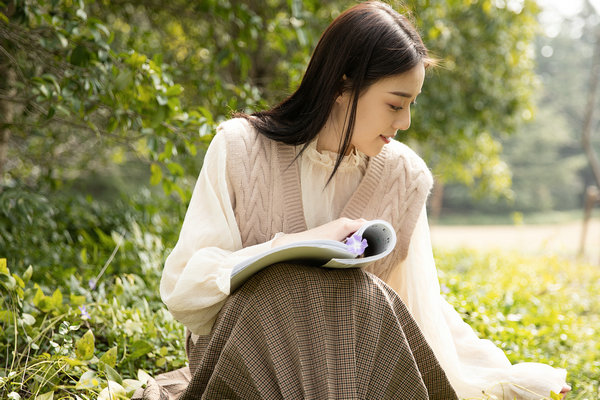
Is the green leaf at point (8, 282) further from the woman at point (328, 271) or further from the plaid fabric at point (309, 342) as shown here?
the plaid fabric at point (309, 342)

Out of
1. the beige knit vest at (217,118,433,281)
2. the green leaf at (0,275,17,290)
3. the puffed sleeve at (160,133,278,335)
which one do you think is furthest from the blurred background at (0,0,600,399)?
the beige knit vest at (217,118,433,281)

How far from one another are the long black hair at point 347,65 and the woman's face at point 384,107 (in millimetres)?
21

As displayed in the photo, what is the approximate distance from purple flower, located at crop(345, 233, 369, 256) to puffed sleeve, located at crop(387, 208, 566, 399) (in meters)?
0.50

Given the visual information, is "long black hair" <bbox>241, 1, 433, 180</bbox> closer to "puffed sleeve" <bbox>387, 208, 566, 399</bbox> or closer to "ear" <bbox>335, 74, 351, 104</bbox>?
"ear" <bbox>335, 74, 351, 104</bbox>

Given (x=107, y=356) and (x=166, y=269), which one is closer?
(x=166, y=269)

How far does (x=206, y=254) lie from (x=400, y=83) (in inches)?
31.7

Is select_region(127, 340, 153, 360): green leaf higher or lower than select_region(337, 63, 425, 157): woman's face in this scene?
lower

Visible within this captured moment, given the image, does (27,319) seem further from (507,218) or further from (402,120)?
(507,218)

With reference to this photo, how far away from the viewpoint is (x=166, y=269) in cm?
190

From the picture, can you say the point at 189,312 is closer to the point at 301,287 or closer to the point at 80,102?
the point at 301,287

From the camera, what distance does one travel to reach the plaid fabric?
5.37 ft

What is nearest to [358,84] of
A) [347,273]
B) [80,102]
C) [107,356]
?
[347,273]

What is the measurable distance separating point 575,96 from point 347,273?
31.1 metres

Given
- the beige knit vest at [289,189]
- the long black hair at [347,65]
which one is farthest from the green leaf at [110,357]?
the long black hair at [347,65]
